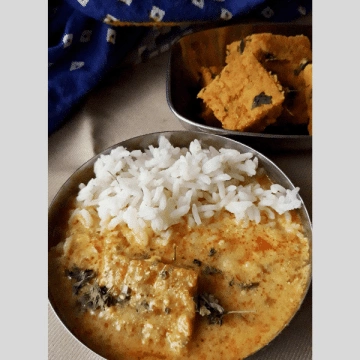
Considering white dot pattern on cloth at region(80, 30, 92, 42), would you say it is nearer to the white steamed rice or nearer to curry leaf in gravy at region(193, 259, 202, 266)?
the white steamed rice

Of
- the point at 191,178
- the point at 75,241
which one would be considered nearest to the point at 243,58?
the point at 191,178

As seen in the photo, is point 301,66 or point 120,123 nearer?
point 301,66

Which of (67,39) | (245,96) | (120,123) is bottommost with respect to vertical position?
Answer: (120,123)

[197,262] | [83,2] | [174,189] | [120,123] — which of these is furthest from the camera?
[120,123]

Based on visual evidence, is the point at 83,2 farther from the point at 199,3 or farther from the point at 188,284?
the point at 188,284

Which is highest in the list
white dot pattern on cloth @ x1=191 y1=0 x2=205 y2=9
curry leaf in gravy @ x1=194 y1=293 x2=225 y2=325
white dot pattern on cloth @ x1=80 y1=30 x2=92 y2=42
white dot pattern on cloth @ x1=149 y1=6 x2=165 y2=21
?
white dot pattern on cloth @ x1=191 y1=0 x2=205 y2=9

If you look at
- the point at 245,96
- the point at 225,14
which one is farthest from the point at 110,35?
the point at 245,96

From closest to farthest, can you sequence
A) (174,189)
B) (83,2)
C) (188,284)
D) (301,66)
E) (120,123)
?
1. (188,284)
2. (174,189)
3. (301,66)
4. (83,2)
5. (120,123)

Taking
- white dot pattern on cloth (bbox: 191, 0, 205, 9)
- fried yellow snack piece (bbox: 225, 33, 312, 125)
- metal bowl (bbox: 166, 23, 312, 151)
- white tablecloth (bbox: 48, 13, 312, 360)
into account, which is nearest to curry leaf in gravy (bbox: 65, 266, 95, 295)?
white tablecloth (bbox: 48, 13, 312, 360)
